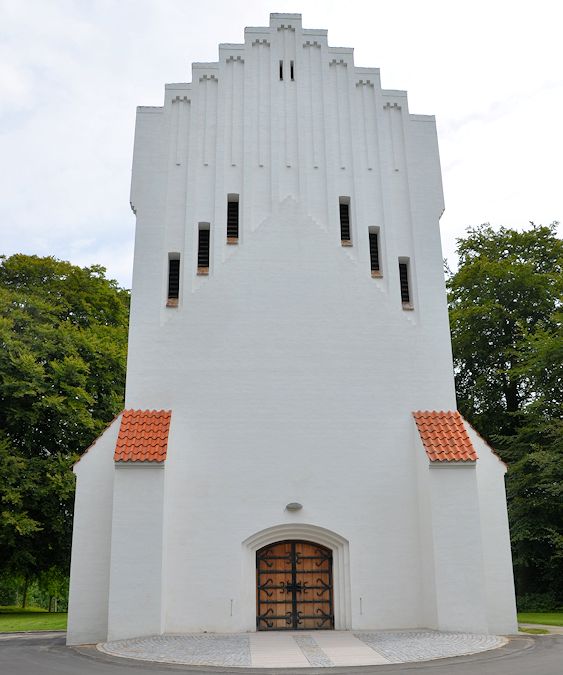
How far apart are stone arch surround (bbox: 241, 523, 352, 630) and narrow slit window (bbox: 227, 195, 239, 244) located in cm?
643

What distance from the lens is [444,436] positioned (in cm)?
1337

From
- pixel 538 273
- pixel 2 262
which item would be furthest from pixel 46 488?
pixel 538 273

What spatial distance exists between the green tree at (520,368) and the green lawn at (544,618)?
2099 millimetres

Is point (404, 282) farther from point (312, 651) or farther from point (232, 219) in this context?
point (312, 651)

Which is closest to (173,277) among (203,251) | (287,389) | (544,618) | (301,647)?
(203,251)

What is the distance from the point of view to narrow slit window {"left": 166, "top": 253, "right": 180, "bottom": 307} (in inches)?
581

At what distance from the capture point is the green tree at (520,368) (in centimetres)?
2144

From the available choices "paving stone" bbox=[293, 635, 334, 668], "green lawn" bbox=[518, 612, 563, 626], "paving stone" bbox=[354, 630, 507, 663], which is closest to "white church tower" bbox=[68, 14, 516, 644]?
"paving stone" bbox=[354, 630, 507, 663]

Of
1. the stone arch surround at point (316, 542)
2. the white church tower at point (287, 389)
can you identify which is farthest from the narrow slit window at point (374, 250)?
the stone arch surround at point (316, 542)

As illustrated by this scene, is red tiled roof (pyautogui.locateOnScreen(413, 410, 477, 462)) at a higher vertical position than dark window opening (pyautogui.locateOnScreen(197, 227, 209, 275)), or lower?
lower

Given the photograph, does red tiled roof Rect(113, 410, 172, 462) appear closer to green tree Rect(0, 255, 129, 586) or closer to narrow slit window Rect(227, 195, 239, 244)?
narrow slit window Rect(227, 195, 239, 244)

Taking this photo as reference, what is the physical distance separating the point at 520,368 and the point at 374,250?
10.7 meters

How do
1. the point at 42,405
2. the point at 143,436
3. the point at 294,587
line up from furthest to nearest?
the point at 42,405 < the point at 294,587 < the point at 143,436

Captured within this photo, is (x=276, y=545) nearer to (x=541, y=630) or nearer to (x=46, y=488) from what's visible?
(x=541, y=630)
